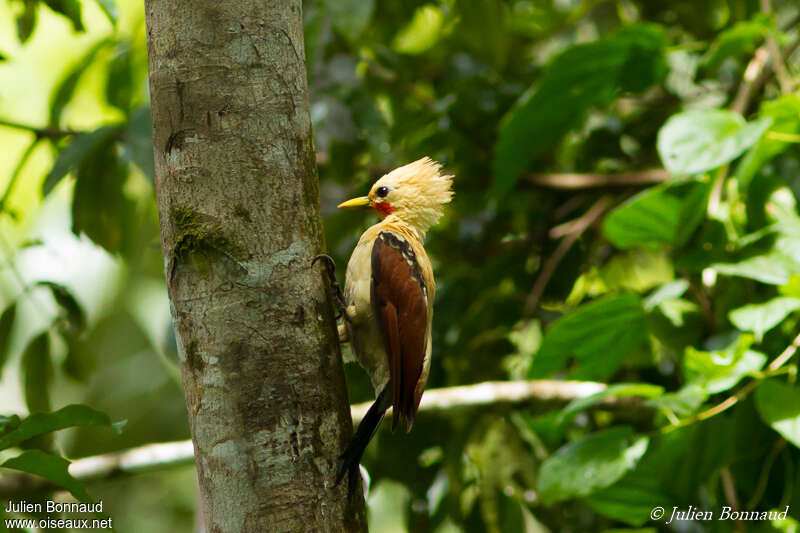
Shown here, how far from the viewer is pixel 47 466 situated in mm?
1670

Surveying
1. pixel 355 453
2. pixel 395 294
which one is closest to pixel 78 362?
pixel 395 294

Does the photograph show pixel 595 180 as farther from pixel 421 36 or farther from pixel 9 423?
pixel 9 423

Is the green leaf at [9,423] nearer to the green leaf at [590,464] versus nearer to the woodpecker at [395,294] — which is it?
the woodpecker at [395,294]

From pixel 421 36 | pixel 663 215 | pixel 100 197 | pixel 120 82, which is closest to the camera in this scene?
pixel 663 215

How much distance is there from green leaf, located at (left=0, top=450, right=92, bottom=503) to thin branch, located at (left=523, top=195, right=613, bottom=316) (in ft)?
6.89

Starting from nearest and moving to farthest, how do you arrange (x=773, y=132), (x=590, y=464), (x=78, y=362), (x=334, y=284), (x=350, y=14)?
(x=334, y=284) < (x=590, y=464) < (x=773, y=132) < (x=350, y=14) < (x=78, y=362)

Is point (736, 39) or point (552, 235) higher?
point (736, 39)

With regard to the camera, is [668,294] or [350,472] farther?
[668,294]

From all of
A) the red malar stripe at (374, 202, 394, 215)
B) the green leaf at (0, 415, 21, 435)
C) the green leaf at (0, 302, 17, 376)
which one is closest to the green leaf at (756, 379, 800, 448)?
the red malar stripe at (374, 202, 394, 215)

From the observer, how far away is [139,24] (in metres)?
3.44

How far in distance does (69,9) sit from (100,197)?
0.85 metres

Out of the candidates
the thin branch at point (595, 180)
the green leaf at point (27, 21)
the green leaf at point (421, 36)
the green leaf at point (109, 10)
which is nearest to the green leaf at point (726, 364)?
the thin branch at point (595, 180)

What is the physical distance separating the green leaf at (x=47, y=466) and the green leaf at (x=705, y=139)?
186cm

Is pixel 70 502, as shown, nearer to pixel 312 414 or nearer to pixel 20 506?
pixel 20 506
